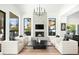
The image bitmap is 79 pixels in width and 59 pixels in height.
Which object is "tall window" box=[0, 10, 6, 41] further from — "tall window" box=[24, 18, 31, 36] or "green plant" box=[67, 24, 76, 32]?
"green plant" box=[67, 24, 76, 32]

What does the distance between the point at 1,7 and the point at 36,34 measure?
7054 millimetres

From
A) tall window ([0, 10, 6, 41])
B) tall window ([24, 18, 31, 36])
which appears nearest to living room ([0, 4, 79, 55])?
tall window ([24, 18, 31, 36])

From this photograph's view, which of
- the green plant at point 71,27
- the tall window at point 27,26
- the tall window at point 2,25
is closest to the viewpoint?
the tall window at point 2,25

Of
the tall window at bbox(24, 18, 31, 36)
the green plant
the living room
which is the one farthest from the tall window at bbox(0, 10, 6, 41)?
the green plant

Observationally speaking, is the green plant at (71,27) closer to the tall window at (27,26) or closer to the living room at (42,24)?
the living room at (42,24)

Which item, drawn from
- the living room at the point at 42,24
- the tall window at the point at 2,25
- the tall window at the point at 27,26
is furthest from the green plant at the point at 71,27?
the tall window at the point at 2,25

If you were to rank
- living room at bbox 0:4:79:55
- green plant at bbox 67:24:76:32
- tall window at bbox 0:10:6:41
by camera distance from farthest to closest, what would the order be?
green plant at bbox 67:24:76:32, living room at bbox 0:4:79:55, tall window at bbox 0:10:6:41

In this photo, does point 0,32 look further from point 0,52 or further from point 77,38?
point 77,38

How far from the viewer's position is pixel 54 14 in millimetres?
15758

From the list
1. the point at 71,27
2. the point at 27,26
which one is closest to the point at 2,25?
the point at 27,26

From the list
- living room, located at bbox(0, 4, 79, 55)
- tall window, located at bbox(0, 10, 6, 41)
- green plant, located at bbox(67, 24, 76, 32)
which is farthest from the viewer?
green plant, located at bbox(67, 24, 76, 32)

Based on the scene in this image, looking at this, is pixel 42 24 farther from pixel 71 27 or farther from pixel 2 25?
pixel 2 25

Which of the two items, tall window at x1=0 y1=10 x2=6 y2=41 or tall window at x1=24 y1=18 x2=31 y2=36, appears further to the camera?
tall window at x1=24 y1=18 x2=31 y2=36
